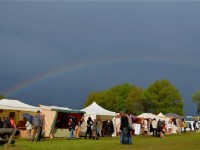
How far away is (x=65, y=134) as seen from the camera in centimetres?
3581

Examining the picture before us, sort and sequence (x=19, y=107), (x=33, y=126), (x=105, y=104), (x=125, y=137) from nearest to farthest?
(x=125, y=137), (x=33, y=126), (x=19, y=107), (x=105, y=104)

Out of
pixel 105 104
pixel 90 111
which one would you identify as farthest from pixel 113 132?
pixel 105 104

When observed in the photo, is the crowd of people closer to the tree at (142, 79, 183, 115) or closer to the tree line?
the tree at (142, 79, 183, 115)

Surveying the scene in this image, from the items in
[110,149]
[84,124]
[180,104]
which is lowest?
[110,149]

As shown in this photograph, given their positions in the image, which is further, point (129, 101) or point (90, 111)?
point (129, 101)

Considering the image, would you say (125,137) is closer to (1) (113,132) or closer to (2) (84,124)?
(2) (84,124)

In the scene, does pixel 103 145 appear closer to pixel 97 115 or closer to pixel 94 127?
pixel 94 127

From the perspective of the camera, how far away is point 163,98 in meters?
95.6

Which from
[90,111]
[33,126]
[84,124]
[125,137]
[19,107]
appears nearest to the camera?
[125,137]

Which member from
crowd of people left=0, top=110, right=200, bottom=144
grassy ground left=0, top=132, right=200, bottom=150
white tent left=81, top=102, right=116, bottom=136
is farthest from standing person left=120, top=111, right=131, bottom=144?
white tent left=81, top=102, right=116, bottom=136

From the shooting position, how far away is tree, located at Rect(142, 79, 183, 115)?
94188 mm

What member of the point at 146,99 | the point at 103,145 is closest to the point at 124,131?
the point at 103,145

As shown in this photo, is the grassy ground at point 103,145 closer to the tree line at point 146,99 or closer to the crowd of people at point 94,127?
the crowd of people at point 94,127

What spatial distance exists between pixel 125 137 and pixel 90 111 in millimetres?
17180
